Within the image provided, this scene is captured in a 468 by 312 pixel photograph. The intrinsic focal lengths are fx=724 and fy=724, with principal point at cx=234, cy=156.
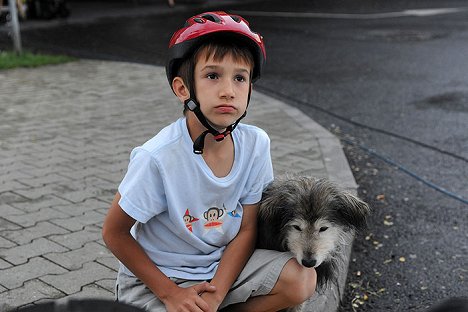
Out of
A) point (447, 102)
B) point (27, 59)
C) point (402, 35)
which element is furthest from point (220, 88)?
point (402, 35)

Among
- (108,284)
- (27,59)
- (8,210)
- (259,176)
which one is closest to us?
(259,176)

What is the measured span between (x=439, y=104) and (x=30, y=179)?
15.9ft

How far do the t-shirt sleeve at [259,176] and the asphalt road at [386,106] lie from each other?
109cm

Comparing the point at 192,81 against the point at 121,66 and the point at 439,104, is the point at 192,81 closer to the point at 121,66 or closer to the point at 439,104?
the point at 439,104

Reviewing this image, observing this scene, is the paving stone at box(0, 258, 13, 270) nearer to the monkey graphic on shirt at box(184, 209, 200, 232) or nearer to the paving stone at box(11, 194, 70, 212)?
the paving stone at box(11, 194, 70, 212)

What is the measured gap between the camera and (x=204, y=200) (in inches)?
111

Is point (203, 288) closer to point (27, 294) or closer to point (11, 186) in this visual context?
point (27, 294)

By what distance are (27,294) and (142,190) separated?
111 centimetres

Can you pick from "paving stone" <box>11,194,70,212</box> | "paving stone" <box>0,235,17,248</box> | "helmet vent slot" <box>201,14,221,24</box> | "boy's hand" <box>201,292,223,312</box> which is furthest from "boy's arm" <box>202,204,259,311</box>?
"paving stone" <box>11,194,70,212</box>

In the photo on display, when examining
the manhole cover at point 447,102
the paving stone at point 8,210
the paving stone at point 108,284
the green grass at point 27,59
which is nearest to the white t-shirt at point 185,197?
the paving stone at point 108,284

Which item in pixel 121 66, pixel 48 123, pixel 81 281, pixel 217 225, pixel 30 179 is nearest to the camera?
pixel 217 225

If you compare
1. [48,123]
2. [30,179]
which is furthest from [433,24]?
[30,179]

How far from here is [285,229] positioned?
9.40 feet

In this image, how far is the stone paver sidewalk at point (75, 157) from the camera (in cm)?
376
